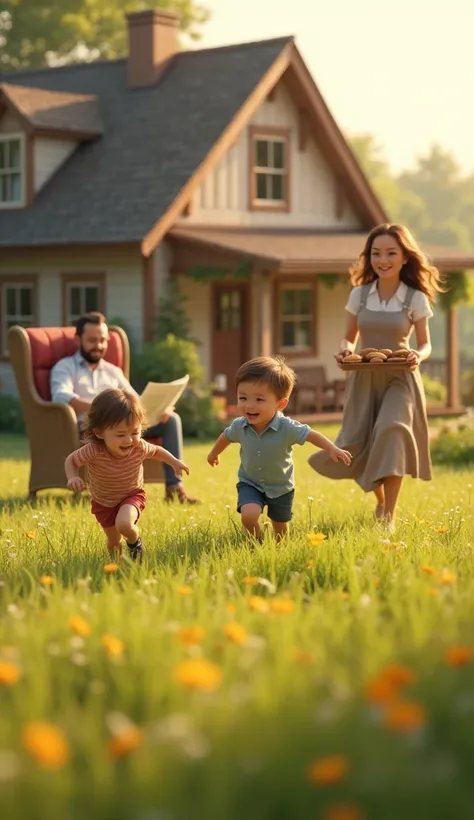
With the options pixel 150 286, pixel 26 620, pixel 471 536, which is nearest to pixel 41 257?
pixel 150 286

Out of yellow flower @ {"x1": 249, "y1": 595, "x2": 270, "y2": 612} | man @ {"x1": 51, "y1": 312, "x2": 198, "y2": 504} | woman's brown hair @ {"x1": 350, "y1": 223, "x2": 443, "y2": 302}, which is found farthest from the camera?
man @ {"x1": 51, "y1": 312, "x2": 198, "y2": 504}

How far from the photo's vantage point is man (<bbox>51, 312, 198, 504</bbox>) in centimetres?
1102

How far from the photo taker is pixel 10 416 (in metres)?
23.1

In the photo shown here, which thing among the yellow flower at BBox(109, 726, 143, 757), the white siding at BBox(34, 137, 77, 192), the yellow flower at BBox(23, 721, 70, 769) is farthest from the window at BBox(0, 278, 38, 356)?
the yellow flower at BBox(23, 721, 70, 769)

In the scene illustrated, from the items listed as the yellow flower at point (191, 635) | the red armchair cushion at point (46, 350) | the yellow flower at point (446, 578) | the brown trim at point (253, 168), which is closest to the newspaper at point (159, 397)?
the red armchair cushion at point (46, 350)

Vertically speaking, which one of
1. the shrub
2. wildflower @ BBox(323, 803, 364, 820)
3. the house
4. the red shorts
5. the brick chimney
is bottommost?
the shrub

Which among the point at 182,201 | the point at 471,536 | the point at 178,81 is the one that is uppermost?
the point at 178,81

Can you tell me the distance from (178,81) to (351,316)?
1764 centimetres

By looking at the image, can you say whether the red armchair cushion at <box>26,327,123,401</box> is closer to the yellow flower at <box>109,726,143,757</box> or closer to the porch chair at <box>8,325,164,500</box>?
A: the porch chair at <box>8,325,164,500</box>

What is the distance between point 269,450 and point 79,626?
344 cm

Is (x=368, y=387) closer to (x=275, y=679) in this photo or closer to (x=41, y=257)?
(x=275, y=679)

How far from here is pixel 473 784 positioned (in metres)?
3.15

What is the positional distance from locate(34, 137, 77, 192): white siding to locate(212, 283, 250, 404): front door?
147 inches

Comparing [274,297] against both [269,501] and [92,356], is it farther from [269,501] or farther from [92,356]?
[269,501]
